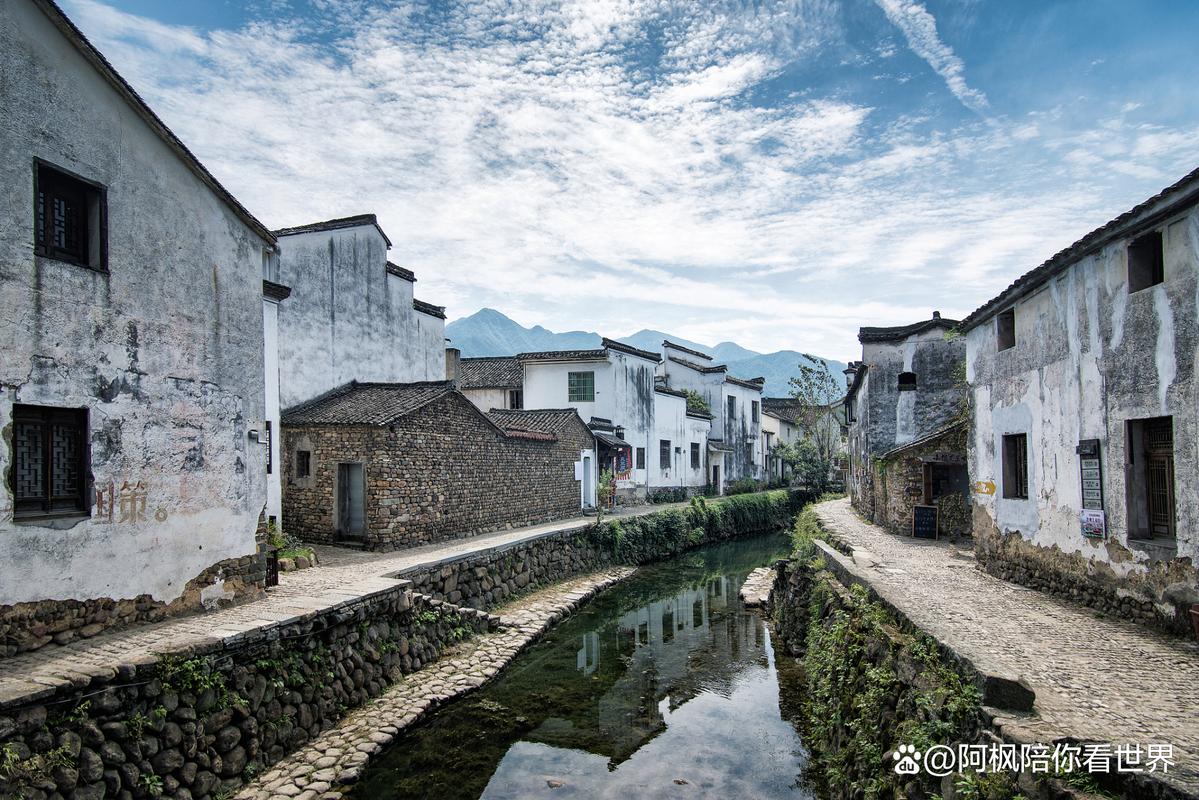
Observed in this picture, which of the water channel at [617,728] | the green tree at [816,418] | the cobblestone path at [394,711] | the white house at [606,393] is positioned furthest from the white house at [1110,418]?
the green tree at [816,418]

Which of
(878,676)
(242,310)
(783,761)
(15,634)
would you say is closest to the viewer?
(15,634)

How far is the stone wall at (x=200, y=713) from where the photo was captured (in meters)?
5.93

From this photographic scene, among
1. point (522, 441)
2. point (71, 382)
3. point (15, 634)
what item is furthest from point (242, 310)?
point (522, 441)

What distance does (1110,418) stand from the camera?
29.5 ft

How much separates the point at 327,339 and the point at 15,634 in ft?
40.7

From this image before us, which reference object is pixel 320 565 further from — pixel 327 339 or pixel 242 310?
pixel 327 339

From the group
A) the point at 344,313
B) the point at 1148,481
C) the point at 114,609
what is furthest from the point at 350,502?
the point at 1148,481

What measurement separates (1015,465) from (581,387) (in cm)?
1982

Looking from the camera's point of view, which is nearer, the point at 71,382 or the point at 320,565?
the point at 71,382

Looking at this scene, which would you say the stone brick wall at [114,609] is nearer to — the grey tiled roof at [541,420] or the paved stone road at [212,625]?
the paved stone road at [212,625]

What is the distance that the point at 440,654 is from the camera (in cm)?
1216

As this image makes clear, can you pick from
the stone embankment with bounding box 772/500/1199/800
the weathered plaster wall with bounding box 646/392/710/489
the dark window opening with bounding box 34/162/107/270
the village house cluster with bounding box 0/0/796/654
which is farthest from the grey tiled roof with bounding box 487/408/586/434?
the dark window opening with bounding box 34/162/107/270

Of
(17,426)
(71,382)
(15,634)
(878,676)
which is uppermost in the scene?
(71,382)

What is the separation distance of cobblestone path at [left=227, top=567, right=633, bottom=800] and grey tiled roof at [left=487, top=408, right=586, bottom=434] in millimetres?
8907
